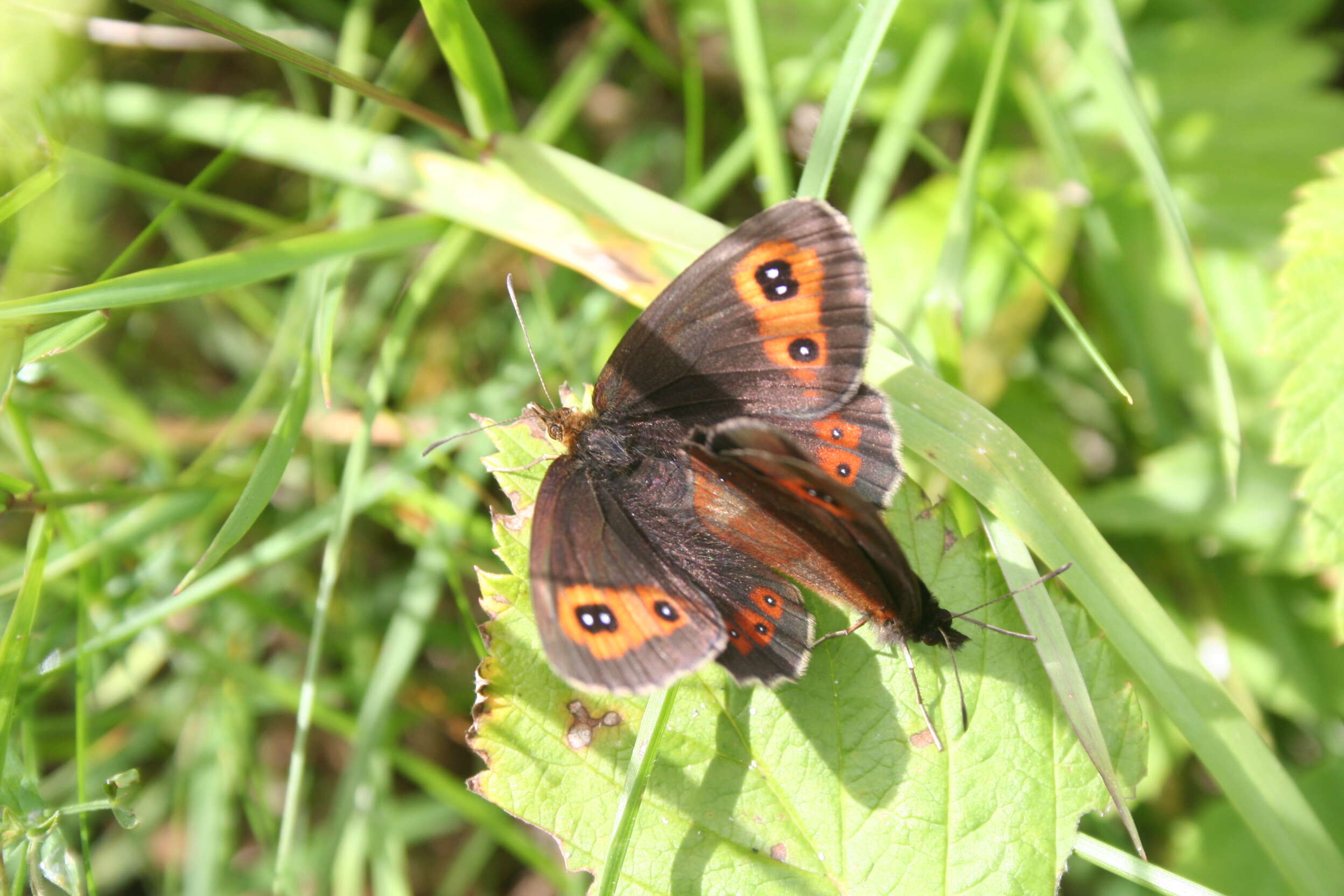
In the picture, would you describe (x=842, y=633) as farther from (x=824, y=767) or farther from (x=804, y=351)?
(x=804, y=351)

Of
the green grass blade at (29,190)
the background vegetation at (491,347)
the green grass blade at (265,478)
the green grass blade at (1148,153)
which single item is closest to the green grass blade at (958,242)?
the background vegetation at (491,347)

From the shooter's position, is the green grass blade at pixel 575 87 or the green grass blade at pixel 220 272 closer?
the green grass blade at pixel 220 272

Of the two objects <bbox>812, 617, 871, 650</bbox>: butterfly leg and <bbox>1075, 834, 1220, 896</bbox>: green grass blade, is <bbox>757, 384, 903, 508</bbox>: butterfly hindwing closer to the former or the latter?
<bbox>812, 617, 871, 650</bbox>: butterfly leg

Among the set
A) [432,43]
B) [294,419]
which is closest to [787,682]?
[294,419]

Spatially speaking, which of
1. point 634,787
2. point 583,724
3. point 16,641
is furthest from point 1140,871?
point 16,641

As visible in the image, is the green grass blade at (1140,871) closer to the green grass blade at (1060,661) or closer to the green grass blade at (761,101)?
the green grass blade at (1060,661)

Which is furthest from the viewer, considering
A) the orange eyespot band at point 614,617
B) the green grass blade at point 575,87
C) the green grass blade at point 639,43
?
the green grass blade at point 575,87
